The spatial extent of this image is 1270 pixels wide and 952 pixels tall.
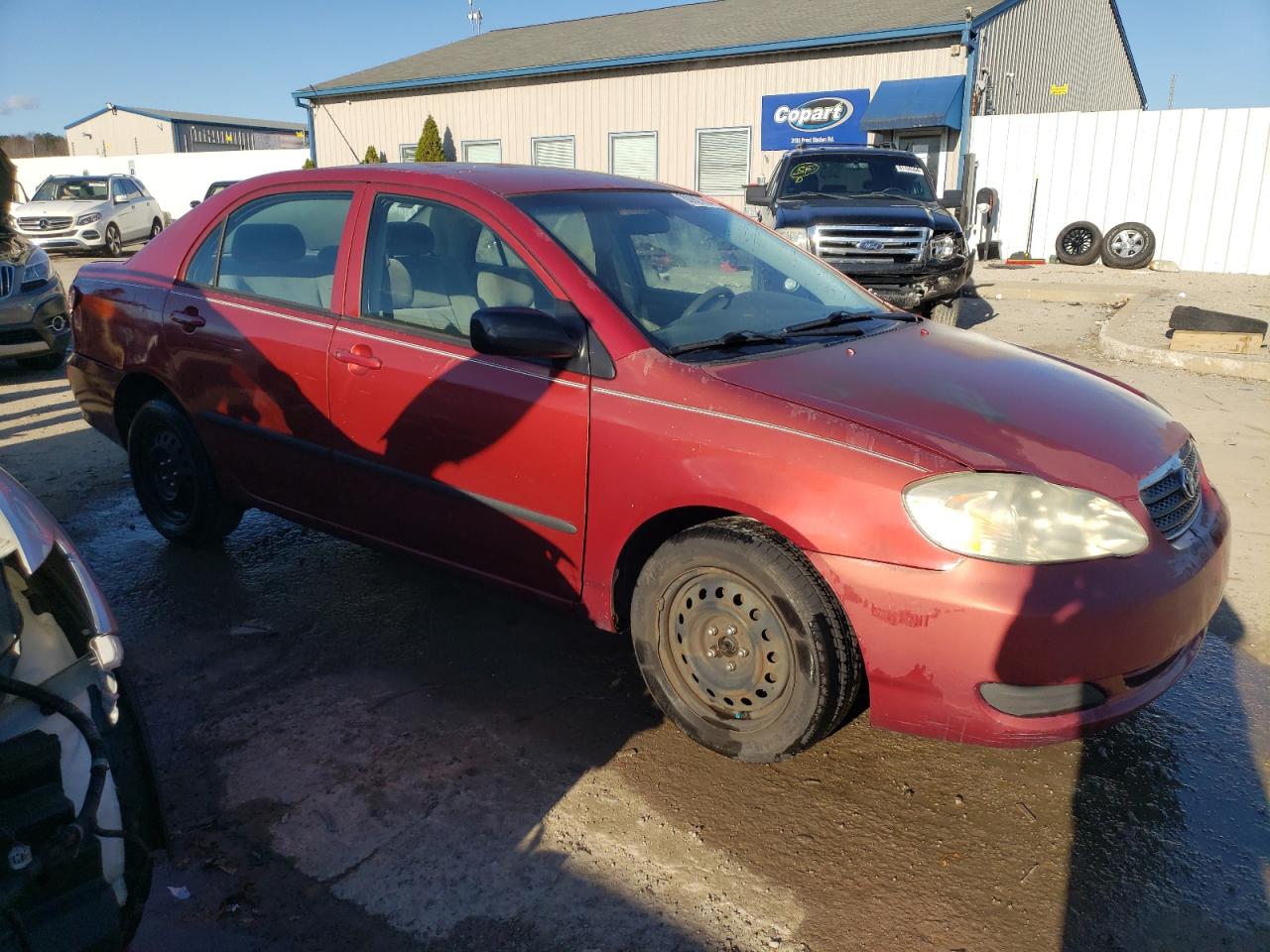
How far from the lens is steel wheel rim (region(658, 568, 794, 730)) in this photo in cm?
274

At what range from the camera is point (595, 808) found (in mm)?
2760

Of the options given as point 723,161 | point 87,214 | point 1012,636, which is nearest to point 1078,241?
point 723,161

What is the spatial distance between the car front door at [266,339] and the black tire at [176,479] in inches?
6.7

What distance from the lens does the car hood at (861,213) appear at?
9.80 meters

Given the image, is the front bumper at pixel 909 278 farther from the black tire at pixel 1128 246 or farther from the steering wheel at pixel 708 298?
the black tire at pixel 1128 246

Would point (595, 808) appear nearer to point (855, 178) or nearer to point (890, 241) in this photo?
point (890, 241)

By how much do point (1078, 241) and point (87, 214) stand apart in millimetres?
19342

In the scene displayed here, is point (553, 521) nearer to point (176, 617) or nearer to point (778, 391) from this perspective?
point (778, 391)

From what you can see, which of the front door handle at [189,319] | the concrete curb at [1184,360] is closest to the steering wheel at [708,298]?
the front door handle at [189,319]

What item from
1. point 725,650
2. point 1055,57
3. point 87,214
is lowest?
point 725,650

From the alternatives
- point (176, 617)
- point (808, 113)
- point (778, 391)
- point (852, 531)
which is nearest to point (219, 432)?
point (176, 617)

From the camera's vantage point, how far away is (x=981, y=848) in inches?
103

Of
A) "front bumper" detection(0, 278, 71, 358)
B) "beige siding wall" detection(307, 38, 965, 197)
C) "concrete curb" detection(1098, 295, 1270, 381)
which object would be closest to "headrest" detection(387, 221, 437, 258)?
"front bumper" detection(0, 278, 71, 358)

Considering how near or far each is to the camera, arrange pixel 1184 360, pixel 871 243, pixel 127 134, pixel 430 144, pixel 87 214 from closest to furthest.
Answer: pixel 1184 360 → pixel 871 243 → pixel 87 214 → pixel 430 144 → pixel 127 134
